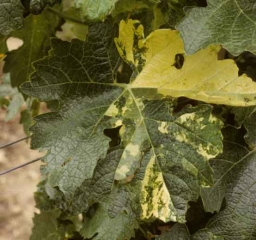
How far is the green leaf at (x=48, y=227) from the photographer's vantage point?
1436 millimetres

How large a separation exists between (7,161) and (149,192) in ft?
8.90

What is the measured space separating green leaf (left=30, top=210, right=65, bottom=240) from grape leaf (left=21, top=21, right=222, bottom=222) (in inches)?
20.6

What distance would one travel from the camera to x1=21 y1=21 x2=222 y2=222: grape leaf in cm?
89

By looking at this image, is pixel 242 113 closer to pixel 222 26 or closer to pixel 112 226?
pixel 222 26

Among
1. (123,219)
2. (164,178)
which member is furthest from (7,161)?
(164,178)

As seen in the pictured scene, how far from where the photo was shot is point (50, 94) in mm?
937

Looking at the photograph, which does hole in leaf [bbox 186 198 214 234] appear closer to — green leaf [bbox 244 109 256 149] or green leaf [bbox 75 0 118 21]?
green leaf [bbox 244 109 256 149]

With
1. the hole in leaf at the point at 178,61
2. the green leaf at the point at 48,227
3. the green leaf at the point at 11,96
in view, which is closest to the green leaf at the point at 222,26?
the hole in leaf at the point at 178,61

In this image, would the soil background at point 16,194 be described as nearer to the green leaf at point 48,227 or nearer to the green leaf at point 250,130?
the green leaf at point 48,227

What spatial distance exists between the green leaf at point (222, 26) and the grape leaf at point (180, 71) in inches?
2.2


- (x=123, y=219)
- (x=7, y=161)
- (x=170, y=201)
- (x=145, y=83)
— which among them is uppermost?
(x=145, y=83)

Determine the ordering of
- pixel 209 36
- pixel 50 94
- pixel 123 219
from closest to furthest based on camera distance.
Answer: pixel 209 36, pixel 50 94, pixel 123 219

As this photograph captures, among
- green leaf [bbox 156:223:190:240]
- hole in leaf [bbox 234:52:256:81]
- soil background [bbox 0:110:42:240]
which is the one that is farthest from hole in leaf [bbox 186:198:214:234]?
soil background [bbox 0:110:42:240]

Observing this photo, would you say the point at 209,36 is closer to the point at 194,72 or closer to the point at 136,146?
the point at 194,72
